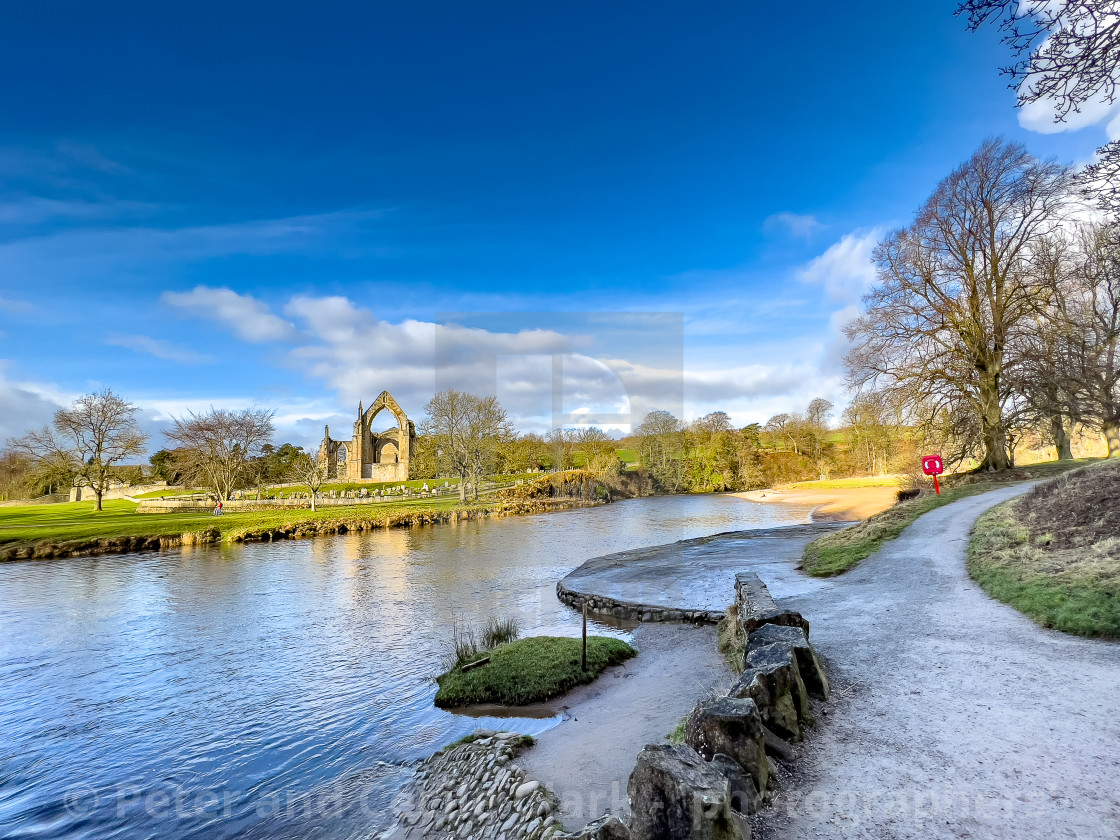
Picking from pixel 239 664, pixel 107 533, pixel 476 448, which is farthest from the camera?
pixel 476 448

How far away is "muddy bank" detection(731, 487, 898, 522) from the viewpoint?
26.0 m

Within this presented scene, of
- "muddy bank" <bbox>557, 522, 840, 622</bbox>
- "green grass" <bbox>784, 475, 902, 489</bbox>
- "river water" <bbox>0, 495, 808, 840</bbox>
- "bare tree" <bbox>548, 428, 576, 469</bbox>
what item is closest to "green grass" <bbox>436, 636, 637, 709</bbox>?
"river water" <bbox>0, 495, 808, 840</bbox>

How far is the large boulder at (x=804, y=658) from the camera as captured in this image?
16.6 ft

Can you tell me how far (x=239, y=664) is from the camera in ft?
31.1

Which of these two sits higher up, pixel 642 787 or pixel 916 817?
pixel 642 787

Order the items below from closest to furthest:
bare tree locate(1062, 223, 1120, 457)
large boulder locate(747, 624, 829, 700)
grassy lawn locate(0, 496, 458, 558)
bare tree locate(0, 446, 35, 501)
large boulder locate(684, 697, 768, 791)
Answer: large boulder locate(684, 697, 768, 791) → large boulder locate(747, 624, 829, 700) → bare tree locate(1062, 223, 1120, 457) → grassy lawn locate(0, 496, 458, 558) → bare tree locate(0, 446, 35, 501)

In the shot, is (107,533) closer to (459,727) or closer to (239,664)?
(239,664)

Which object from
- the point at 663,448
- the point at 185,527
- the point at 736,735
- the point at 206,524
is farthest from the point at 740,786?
the point at 663,448

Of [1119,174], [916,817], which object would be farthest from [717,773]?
[1119,174]

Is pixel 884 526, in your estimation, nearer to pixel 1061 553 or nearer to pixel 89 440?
pixel 1061 553

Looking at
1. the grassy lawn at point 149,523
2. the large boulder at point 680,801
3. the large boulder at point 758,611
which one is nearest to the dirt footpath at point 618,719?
the large boulder at point 680,801

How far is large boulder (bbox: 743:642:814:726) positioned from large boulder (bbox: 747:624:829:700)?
0.08 meters

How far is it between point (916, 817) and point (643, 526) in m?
25.7

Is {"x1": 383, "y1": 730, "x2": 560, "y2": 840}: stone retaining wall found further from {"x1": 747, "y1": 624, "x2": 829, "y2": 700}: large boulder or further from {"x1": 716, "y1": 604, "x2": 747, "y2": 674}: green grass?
Answer: {"x1": 716, "y1": 604, "x2": 747, "y2": 674}: green grass
